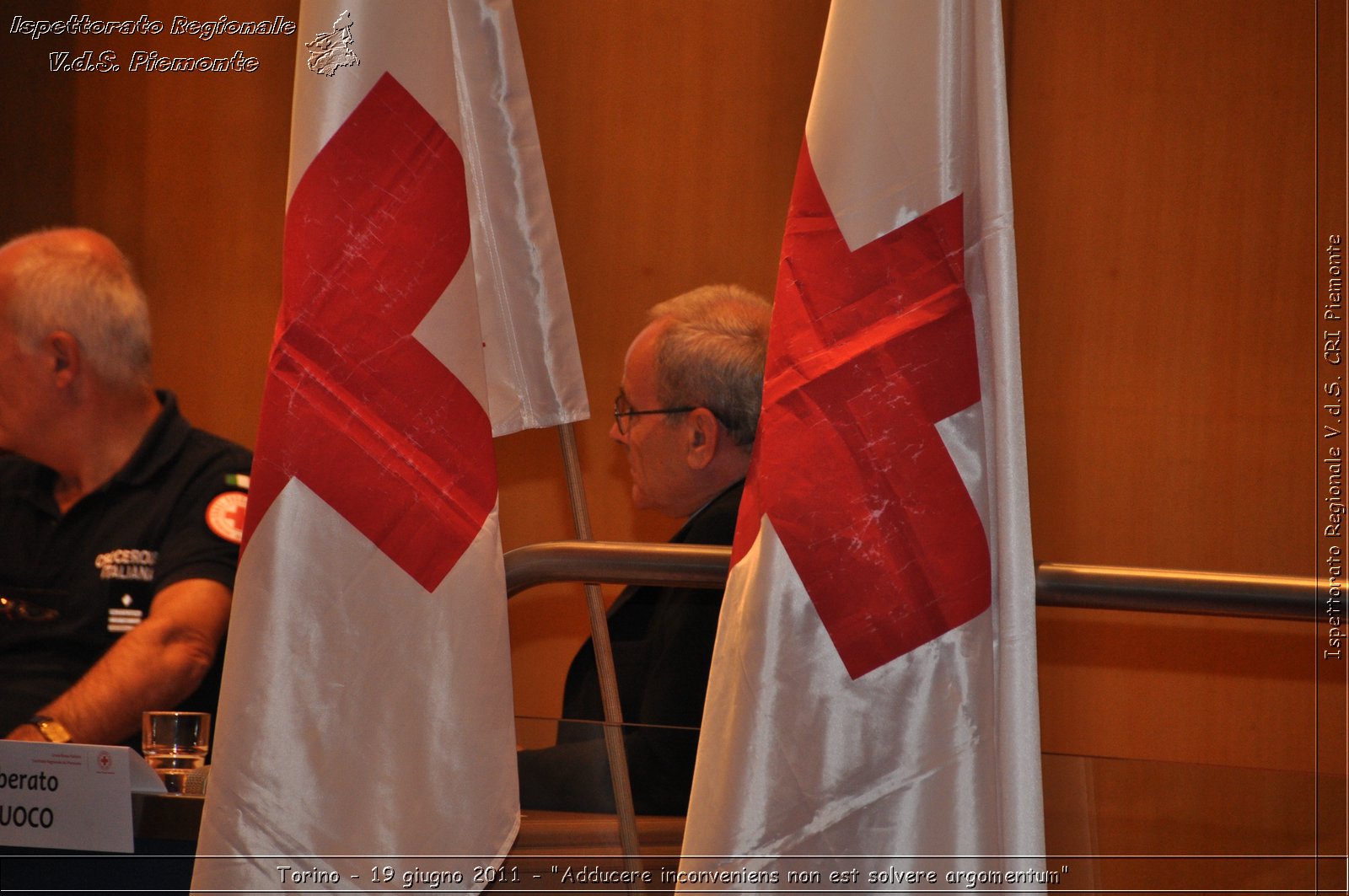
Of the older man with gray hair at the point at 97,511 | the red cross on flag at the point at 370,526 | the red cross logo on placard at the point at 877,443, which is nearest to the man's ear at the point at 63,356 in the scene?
the older man with gray hair at the point at 97,511

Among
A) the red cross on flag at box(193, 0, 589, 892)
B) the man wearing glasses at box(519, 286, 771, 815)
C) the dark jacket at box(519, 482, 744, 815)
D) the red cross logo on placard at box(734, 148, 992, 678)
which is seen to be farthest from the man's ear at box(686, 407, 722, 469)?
the red cross logo on placard at box(734, 148, 992, 678)

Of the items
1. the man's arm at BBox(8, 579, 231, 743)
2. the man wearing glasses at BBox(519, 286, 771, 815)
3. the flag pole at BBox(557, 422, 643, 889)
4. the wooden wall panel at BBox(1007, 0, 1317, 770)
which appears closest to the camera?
the flag pole at BBox(557, 422, 643, 889)

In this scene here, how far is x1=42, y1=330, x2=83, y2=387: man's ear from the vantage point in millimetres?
2516

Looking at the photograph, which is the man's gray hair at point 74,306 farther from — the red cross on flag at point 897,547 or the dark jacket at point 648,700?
the red cross on flag at point 897,547

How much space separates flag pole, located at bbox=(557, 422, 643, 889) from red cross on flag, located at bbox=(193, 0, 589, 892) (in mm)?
131

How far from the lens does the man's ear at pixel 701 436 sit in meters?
2.34

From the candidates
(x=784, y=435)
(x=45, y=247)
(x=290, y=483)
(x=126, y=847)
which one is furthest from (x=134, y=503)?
(x=784, y=435)

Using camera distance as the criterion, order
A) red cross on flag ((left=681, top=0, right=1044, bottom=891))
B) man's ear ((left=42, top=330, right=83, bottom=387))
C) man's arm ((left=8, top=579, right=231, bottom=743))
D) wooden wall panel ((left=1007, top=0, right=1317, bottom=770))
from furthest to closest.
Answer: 1. wooden wall panel ((left=1007, top=0, right=1317, bottom=770))
2. man's ear ((left=42, top=330, right=83, bottom=387))
3. man's arm ((left=8, top=579, right=231, bottom=743))
4. red cross on flag ((left=681, top=0, right=1044, bottom=891))

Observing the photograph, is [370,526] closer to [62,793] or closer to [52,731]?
[62,793]

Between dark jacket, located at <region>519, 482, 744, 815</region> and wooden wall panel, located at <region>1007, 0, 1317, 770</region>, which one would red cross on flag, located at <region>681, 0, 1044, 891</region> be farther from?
wooden wall panel, located at <region>1007, 0, 1317, 770</region>

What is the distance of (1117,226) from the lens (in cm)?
299

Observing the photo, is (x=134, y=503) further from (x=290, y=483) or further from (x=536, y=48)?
(x=536, y=48)

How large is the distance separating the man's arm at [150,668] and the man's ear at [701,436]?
816mm

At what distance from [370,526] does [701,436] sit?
3.64 feet
